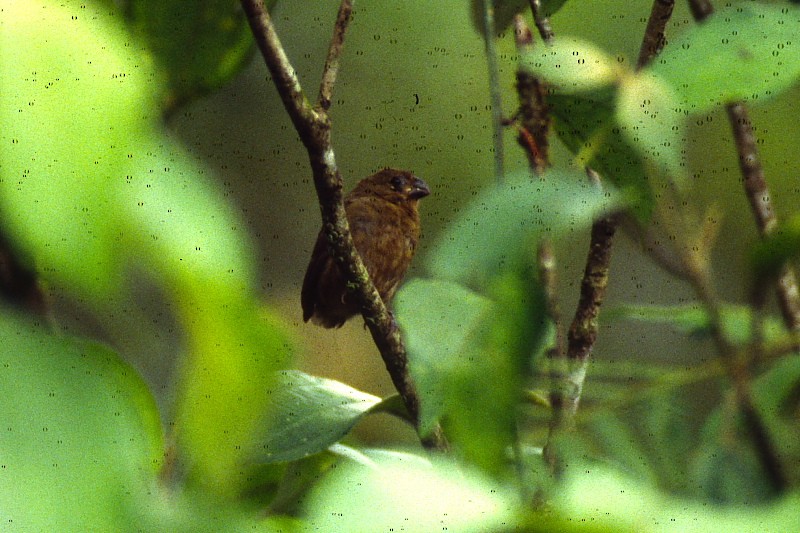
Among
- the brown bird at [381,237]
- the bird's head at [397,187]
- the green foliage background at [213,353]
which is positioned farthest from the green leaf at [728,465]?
the bird's head at [397,187]

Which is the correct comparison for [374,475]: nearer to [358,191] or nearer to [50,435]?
[50,435]

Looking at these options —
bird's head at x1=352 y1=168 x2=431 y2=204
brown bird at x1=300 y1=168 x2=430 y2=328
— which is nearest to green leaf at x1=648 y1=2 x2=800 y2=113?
brown bird at x1=300 y1=168 x2=430 y2=328

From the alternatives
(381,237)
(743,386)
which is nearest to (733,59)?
(743,386)

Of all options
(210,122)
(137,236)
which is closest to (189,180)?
(137,236)

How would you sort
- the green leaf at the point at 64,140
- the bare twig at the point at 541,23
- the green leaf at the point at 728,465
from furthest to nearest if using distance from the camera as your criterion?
the bare twig at the point at 541,23
the green leaf at the point at 728,465
the green leaf at the point at 64,140

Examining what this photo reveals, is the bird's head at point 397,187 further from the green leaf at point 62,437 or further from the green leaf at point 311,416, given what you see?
the green leaf at point 62,437

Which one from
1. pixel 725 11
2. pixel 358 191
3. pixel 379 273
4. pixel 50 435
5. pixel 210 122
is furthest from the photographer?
pixel 358 191

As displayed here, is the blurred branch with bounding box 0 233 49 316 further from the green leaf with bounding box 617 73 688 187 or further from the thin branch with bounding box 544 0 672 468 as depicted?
the thin branch with bounding box 544 0 672 468
